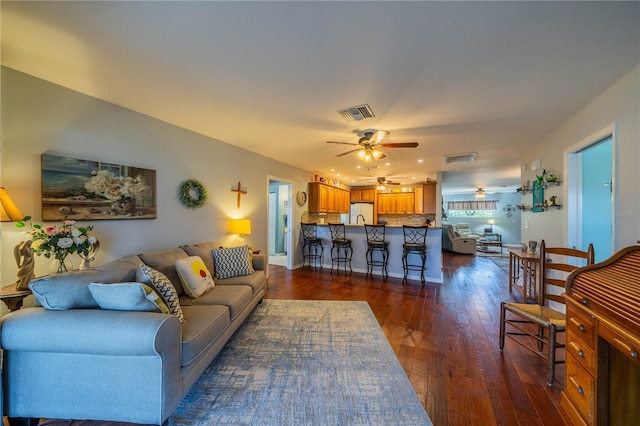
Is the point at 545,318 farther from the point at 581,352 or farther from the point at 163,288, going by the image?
the point at 163,288

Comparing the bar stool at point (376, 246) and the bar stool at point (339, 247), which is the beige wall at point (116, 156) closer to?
the bar stool at point (339, 247)

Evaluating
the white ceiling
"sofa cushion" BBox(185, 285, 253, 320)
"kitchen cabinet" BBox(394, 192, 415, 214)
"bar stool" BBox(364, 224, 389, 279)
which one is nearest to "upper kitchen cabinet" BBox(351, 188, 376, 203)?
"kitchen cabinet" BBox(394, 192, 415, 214)

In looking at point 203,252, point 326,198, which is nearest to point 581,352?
point 203,252

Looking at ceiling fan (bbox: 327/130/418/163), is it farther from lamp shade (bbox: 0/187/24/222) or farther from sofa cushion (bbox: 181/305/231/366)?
lamp shade (bbox: 0/187/24/222)

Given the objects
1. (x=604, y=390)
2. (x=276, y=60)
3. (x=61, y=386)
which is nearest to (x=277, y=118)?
(x=276, y=60)

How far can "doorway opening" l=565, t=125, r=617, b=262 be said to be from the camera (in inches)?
105

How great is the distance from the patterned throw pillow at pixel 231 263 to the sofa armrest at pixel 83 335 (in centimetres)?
160

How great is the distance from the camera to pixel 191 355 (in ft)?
5.15

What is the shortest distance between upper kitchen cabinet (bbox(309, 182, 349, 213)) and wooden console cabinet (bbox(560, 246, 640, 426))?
5.30m

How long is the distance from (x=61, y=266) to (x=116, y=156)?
1235mm

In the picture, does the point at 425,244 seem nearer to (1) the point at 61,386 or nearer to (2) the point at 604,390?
(2) the point at 604,390

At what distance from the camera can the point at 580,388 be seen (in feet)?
4.63

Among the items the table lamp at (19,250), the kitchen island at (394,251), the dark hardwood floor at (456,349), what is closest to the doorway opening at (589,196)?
the dark hardwood floor at (456,349)

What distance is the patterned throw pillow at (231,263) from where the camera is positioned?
296 centimetres
